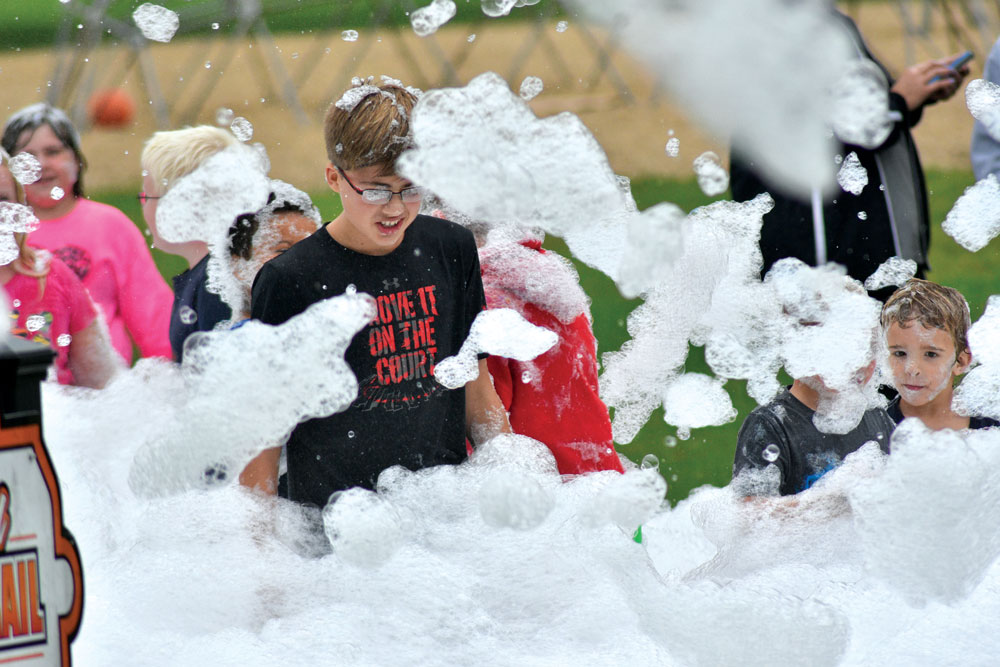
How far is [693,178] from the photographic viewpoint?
6457 millimetres

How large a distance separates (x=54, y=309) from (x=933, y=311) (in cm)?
143

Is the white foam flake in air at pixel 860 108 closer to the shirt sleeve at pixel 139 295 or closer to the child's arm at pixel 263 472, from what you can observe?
the child's arm at pixel 263 472

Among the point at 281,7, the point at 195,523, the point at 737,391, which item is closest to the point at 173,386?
the point at 195,523

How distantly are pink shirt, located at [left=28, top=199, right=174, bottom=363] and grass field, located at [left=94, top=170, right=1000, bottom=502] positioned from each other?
122 centimetres

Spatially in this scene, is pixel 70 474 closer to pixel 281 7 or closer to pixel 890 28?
pixel 281 7

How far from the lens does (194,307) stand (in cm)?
182

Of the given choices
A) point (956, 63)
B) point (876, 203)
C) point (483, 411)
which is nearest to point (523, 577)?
point (483, 411)

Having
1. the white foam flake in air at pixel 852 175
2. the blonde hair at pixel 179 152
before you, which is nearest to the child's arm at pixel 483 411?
the blonde hair at pixel 179 152

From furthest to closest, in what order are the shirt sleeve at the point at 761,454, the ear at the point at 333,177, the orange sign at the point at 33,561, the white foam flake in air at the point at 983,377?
1. the white foam flake in air at the point at 983,377
2. the shirt sleeve at the point at 761,454
3. the ear at the point at 333,177
4. the orange sign at the point at 33,561

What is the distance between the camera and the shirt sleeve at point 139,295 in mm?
2229

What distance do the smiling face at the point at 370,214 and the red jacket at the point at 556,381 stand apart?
0.29 m

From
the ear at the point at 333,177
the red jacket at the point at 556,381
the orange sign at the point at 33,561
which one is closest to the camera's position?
the orange sign at the point at 33,561

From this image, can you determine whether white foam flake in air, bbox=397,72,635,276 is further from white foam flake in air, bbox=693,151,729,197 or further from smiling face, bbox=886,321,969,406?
smiling face, bbox=886,321,969,406

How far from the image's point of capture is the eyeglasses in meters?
1.48
